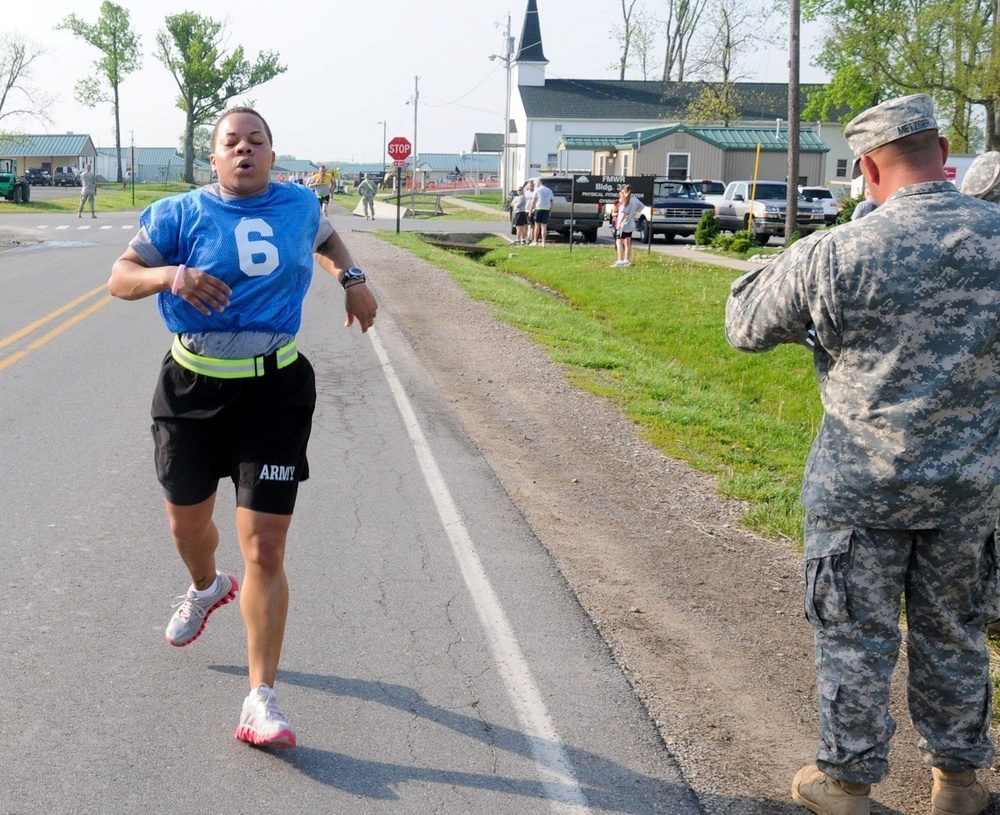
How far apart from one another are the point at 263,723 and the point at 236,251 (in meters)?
1.52

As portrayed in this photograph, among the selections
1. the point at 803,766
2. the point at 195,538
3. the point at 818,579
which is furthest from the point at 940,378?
the point at 195,538

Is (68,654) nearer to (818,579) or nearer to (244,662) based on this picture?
(244,662)

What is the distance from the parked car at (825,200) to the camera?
122 feet

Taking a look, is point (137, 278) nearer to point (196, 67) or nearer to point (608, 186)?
point (608, 186)

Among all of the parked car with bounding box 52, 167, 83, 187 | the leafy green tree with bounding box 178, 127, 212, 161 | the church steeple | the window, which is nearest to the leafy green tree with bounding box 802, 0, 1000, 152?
the window

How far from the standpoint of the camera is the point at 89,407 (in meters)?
9.40

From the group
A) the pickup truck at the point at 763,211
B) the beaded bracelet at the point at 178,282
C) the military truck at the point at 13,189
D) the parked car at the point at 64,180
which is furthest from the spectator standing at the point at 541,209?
the parked car at the point at 64,180

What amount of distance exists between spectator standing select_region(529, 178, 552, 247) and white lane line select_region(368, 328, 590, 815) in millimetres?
23968

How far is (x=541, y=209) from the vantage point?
1227 inches

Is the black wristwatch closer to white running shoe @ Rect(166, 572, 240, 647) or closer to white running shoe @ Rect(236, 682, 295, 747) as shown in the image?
white running shoe @ Rect(166, 572, 240, 647)

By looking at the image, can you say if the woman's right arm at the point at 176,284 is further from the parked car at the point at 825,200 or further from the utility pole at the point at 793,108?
the parked car at the point at 825,200

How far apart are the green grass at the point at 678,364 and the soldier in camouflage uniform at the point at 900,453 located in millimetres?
3184

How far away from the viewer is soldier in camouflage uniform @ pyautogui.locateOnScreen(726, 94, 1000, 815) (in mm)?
3209

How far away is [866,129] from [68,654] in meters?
3.41
